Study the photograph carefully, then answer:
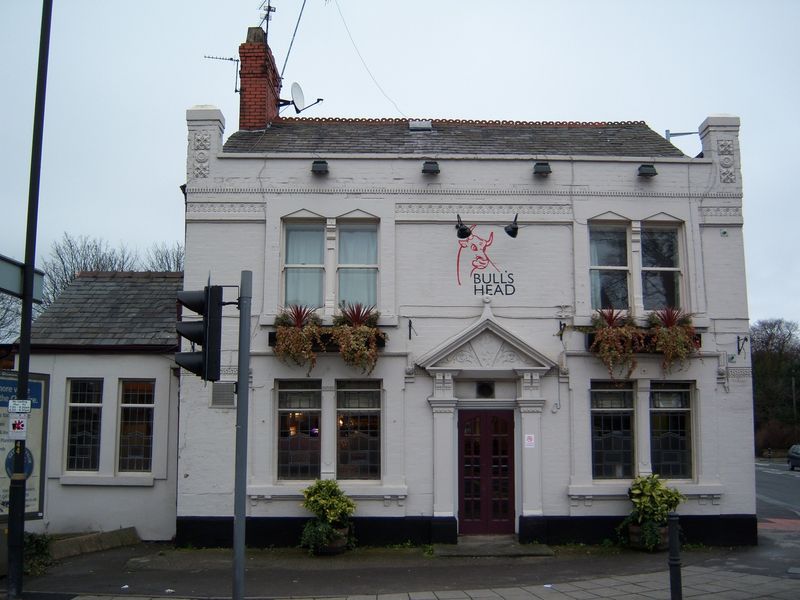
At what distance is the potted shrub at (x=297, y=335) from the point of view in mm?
12656

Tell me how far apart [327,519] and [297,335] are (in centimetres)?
309

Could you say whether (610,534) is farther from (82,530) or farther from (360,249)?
(82,530)

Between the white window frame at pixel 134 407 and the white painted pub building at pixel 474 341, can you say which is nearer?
the white painted pub building at pixel 474 341

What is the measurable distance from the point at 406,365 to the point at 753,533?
6724 millimetres

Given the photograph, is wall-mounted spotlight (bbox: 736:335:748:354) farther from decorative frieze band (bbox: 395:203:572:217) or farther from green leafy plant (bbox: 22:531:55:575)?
green leafy plant (bbox: 22:531:55:575)

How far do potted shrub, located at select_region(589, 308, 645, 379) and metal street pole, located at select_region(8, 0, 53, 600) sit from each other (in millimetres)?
8880

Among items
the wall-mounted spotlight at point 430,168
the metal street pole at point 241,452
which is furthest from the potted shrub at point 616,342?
the metal street pole at point 241,452

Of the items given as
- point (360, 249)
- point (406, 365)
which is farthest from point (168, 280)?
point (406, 365)

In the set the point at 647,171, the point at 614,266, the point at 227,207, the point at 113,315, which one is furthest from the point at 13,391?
the point at 647,171

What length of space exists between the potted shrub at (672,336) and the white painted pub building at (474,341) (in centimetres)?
24

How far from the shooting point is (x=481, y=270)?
44.3 feet

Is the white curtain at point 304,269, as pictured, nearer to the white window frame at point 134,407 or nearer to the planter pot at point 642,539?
the white window frame at point 134,407

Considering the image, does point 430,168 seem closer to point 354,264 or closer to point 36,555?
point 354,264

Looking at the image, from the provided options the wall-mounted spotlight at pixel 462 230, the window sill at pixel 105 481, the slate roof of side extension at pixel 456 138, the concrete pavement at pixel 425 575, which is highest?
the slate roof of side extension at pixel 456 138
